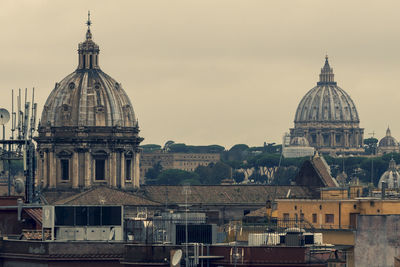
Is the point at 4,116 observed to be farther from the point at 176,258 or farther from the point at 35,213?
the point at 176,258

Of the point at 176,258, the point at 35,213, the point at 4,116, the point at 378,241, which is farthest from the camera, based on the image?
the point at 4,116

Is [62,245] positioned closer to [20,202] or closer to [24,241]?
[24,241]

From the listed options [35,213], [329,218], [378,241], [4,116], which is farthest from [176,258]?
[329,218]

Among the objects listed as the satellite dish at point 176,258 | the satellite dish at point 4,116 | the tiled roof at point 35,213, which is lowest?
the satellite dish at point 176,258

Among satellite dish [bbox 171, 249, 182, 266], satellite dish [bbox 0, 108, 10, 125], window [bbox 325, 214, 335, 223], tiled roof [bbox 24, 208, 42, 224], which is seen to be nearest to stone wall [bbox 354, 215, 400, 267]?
window [bbox 325, 214, 335, 223]

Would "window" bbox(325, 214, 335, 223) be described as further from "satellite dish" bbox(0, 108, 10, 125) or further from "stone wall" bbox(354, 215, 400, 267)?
"satellite dish" bbox(0, 108, 10, 125)

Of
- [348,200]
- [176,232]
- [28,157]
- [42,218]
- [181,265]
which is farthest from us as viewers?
[348,200]

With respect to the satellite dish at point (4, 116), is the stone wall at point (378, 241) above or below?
below

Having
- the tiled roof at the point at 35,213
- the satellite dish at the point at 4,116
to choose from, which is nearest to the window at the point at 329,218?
the tiled roof at the point at 35,213

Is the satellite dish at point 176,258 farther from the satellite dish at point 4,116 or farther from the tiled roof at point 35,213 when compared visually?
the satellite dish at point 4,116

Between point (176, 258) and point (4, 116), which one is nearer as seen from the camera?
point (176, 258)

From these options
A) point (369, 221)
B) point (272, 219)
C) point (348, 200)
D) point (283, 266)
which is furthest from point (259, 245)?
point (272, 219)

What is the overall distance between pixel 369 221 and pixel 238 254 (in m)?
23.2

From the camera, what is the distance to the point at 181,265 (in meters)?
88.9
